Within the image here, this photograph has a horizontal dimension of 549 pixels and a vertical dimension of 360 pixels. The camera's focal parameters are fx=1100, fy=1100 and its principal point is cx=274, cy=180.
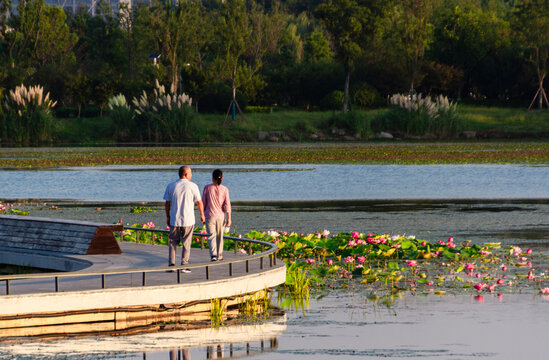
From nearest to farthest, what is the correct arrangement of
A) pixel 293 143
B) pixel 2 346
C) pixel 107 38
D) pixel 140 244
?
pixel 2 346 → pixel 140 244 → pixel 293 143 → pixel 107 38

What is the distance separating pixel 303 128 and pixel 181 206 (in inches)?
2755

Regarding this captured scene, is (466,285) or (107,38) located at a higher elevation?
(107,38)

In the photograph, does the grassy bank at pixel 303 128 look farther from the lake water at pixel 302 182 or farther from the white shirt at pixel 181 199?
the white shirt at pixel 181 199

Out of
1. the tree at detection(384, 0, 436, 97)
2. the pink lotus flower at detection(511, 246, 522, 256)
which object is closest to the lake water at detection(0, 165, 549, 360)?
the pink lotus flower at detection(511, 246, 522, 256)

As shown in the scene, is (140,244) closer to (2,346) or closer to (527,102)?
(2,346)

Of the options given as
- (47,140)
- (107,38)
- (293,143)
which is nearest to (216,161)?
(293,143)

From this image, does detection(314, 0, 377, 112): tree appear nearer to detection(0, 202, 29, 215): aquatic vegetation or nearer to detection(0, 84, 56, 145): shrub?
detection(0, 84, 56, 145): shrub

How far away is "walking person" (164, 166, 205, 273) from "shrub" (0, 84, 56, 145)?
64.4 metres

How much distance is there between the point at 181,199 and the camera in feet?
52.2

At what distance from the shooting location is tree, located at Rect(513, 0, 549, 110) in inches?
3573

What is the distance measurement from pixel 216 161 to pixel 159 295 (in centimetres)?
4317

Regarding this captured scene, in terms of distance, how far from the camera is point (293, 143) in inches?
3206

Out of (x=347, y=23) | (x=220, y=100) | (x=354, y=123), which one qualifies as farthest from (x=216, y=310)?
(x=347, y=23)

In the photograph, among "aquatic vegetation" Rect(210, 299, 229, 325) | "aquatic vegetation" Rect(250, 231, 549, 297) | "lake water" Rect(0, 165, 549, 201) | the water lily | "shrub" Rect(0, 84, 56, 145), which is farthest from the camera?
"shrub" Rect(0, 84, 56, 145)
